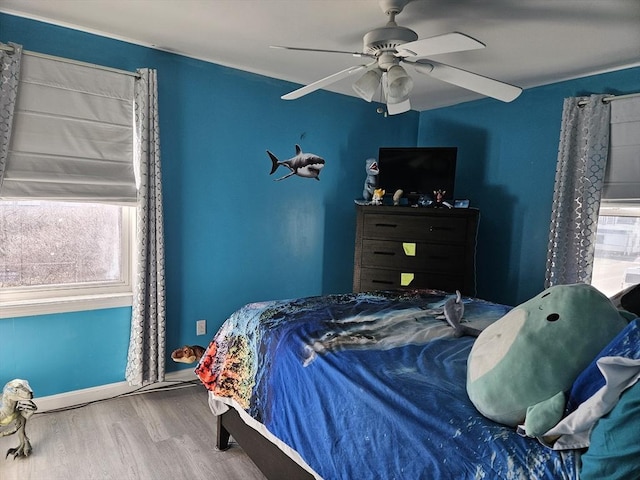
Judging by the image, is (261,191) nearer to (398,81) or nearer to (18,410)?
(398,81)

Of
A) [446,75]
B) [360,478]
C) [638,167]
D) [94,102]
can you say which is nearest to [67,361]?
[94,102]

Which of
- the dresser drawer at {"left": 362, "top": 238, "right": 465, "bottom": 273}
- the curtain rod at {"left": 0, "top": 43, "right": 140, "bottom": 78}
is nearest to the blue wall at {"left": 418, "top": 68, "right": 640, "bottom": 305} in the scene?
the dresser drawer at {"left": 362, "top": 238, "right": 465, "bottom": 273}

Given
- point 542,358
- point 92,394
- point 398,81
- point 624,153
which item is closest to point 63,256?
point 92,394

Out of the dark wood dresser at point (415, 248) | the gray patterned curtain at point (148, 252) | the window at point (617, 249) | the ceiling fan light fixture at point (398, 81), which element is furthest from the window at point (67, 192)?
the window at point (617, 249)

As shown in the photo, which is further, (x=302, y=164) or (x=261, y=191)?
(x=302, y=164)

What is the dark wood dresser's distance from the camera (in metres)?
3.20

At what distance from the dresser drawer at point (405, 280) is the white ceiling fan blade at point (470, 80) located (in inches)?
64.0

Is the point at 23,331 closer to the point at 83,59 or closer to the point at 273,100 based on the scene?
the point at 83,59

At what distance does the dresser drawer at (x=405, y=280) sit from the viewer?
3232 millimetres

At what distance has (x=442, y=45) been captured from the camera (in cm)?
159

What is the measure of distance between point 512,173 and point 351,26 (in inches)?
75.6

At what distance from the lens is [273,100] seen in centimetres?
325

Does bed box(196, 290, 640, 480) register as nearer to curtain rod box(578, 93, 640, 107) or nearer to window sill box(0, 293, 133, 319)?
window sill box(0, 293, 133, 319)

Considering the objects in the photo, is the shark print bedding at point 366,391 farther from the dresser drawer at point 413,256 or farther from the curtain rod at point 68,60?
the curtain rod at point 68,60
